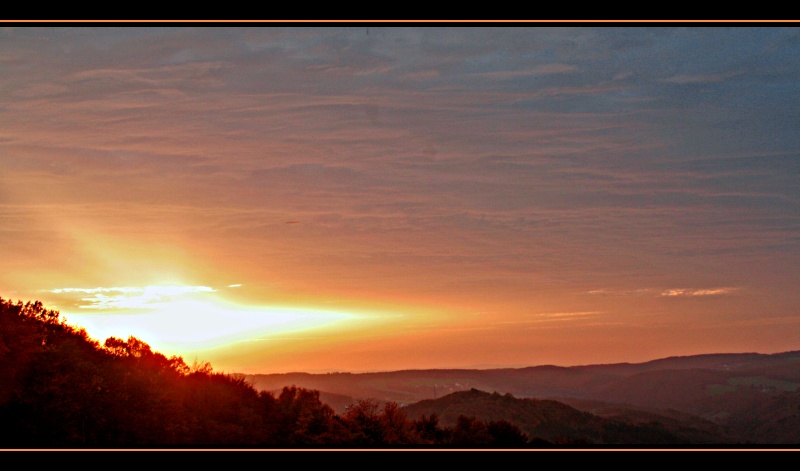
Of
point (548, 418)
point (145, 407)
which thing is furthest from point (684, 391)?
point (145, 407)

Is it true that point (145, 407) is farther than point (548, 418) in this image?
No

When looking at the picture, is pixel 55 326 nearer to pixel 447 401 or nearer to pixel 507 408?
pixel 447 401

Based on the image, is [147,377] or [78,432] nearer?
[78,432]

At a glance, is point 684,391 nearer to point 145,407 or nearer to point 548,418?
point 548,418

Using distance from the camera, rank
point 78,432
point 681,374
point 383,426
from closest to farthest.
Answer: point 78,432
point 383,426
point 681,374

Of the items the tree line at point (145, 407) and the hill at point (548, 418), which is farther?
the hill at point (548, 418)

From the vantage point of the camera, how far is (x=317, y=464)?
5.03 m

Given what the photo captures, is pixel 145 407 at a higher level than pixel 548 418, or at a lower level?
higher

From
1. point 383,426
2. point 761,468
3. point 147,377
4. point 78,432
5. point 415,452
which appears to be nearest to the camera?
point 761,468

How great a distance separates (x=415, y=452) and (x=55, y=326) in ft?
27.3

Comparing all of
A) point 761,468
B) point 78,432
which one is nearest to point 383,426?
point 78,432

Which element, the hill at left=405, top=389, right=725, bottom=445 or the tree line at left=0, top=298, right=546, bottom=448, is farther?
the hill at left=405, top=389, right=725, bottom=445
